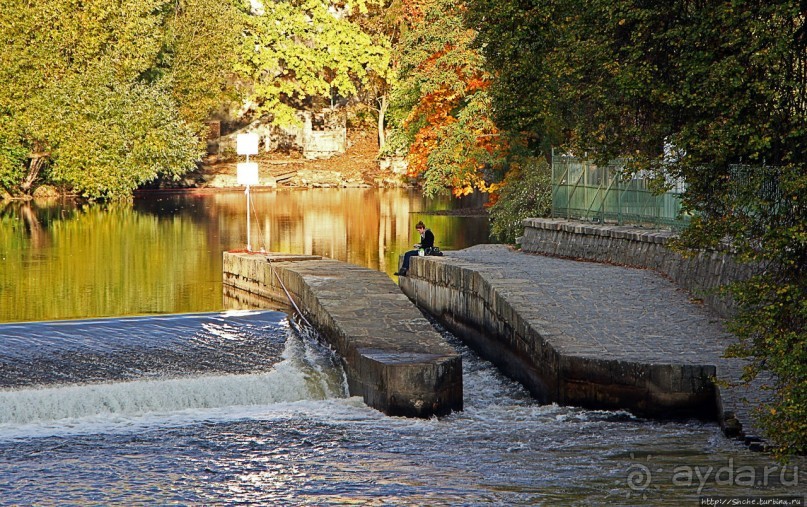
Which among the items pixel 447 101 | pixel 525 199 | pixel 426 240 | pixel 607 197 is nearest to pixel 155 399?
pixel 426 240

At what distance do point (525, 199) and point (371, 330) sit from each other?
1782cm

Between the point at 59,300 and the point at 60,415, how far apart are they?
1133 centimetres

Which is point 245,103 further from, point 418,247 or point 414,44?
Answer: point 418,247

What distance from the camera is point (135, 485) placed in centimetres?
1295

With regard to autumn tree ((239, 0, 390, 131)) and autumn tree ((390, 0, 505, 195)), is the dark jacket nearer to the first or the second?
autumn tree ((390, 0, 505, 195))

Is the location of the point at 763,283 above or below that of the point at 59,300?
above

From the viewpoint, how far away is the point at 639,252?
81.1 feet

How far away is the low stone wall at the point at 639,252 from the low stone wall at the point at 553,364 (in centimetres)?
178

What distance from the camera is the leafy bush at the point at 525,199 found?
114ft

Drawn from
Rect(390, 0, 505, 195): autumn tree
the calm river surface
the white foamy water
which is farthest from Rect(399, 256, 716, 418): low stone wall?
Rect(390, 0, 505, 195): autumn tree

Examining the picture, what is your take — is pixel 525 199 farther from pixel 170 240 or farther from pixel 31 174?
pixel 31 174

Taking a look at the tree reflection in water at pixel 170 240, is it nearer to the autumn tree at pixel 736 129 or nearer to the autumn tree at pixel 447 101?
the autumn tree at pixel 447 101

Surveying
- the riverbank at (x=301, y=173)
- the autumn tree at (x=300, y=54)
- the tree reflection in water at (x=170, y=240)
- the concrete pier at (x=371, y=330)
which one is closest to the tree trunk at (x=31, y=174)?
the tree reflection in water at (x=170, y=240)

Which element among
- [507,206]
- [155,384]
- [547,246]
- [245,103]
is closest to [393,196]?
[245,103]
